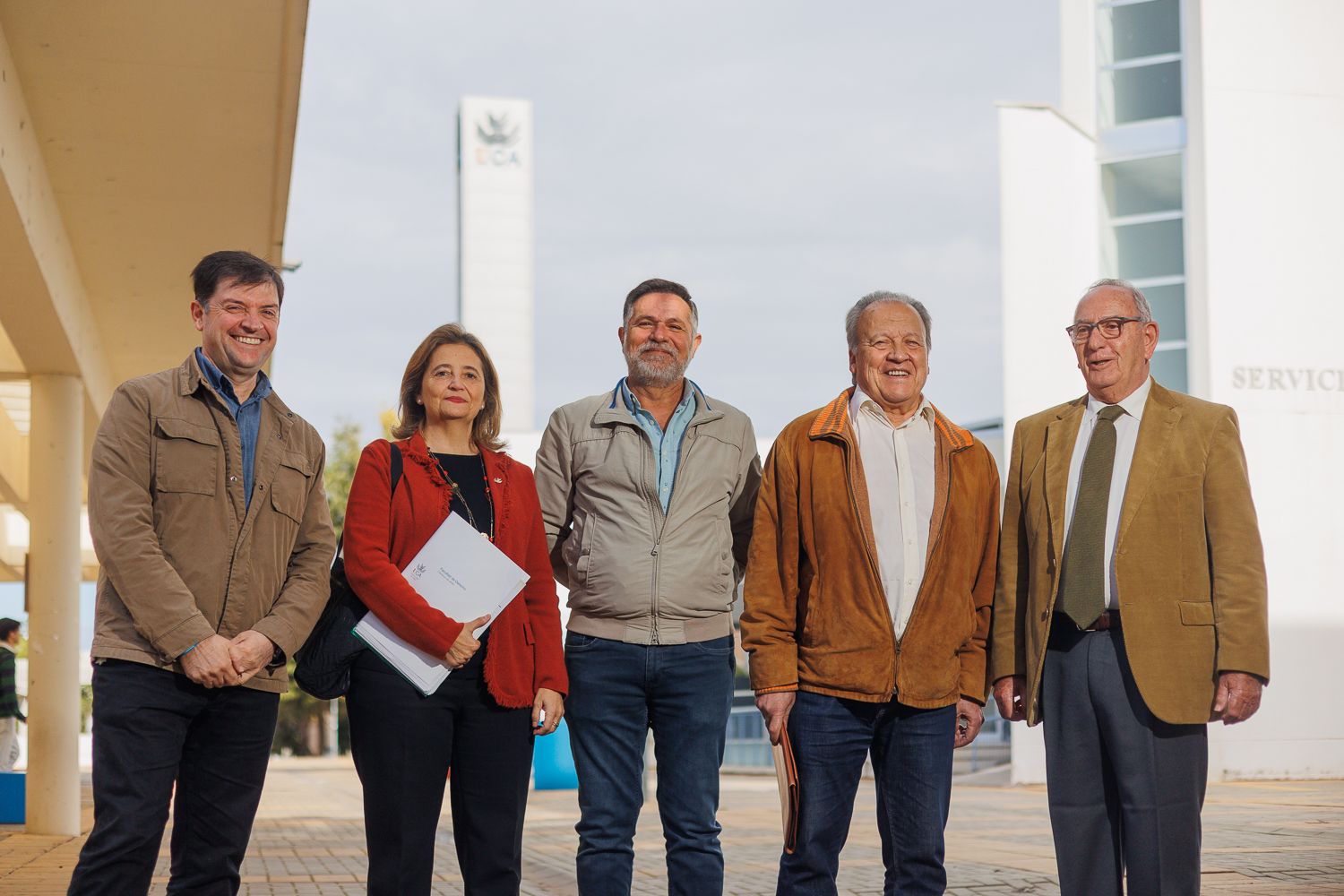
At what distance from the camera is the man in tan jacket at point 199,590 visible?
146 inches

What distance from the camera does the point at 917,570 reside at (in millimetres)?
4129

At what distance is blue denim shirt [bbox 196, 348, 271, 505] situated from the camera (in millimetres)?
3986

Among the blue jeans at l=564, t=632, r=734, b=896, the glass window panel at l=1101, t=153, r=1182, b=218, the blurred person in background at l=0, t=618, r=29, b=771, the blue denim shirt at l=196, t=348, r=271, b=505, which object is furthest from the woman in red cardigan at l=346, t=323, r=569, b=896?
the glass window panel at l=1101, t=153, r=1182, b=218

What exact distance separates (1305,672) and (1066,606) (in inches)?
566

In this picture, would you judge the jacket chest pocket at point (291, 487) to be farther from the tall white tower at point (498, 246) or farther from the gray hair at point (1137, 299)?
the tall white tower at point (498, 246)

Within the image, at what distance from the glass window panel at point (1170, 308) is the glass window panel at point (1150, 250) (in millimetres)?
180

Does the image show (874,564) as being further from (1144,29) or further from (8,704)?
(1144,29)

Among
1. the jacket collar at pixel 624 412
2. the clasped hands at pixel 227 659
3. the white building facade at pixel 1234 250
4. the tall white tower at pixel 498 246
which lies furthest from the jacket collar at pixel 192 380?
the tall white tower at pixel 498 246

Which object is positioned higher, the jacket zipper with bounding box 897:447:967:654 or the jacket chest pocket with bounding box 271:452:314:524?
the jacket chest pocket with bounding box 271:452:314:524

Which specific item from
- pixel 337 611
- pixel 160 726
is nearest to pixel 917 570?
pixel 337 611

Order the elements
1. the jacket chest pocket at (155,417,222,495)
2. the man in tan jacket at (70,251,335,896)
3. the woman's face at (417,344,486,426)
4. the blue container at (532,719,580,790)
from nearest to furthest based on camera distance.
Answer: the man in tan jacket at (70,251,335,896) → the jacket chest pocket at (155,417,222,495) → the woman's face at (417,344,486,426) → the blue container at (532,719,580,790)

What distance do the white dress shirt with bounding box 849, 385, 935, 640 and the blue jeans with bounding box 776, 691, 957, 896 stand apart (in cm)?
28

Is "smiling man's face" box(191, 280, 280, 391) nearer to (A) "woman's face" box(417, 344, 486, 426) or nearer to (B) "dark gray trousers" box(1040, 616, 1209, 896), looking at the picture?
(A) "woman's face" box(417, 344, 486, 426)

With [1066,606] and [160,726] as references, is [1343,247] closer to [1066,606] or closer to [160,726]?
[1066,606]
